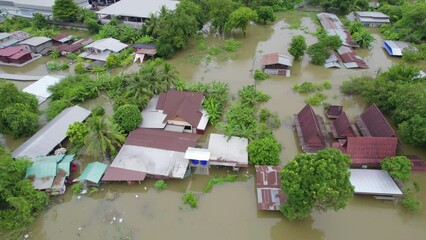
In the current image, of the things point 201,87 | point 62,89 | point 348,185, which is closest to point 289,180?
point 348,185

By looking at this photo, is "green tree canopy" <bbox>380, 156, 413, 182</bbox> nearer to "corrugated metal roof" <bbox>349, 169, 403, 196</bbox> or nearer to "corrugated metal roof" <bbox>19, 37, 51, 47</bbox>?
"corrugated metal roof" <bbox>349, 169, 403, 196</bbox>

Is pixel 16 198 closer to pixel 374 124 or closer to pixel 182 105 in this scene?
pixel 182 105

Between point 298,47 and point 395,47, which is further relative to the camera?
point 395,47

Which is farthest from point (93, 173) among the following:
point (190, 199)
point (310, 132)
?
point (310, 132)

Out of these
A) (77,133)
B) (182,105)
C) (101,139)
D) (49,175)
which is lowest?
(49,175)

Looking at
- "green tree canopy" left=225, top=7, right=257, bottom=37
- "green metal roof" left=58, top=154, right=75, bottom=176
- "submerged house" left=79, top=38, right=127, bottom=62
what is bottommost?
"green metal roof" left=58, top=154, right=75, bottom=176

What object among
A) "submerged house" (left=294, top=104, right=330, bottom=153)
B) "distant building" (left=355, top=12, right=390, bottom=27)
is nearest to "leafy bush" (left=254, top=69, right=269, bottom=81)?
"submerged house" (left=294, top=104, right=330, bottom=153)

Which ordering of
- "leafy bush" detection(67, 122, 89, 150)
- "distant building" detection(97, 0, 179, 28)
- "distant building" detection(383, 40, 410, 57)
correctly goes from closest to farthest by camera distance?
"leafy bush" detection(67, 122, 89, 150) → "distant building" detection(383, 40, 410, 57) → "distant building" detection(97, 0, 179, 28)
